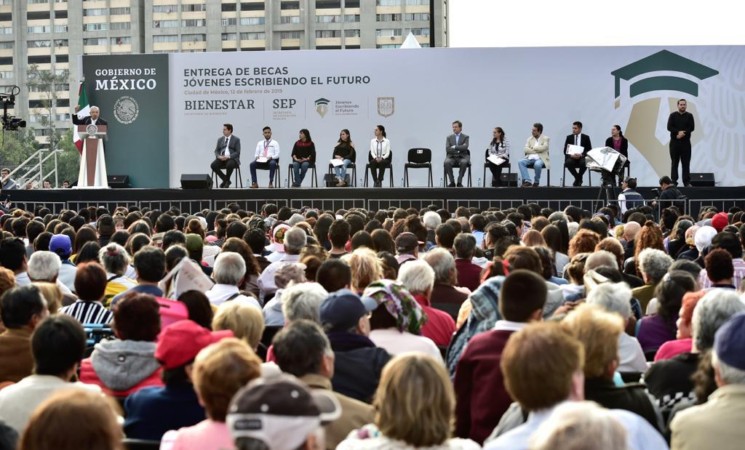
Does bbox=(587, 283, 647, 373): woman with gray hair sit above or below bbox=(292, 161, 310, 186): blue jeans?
below

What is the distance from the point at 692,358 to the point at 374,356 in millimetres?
1195

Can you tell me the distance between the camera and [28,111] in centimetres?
10806

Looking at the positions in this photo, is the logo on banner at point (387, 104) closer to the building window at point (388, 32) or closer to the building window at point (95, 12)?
the building window at point (388, 32)

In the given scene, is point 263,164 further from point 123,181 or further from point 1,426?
point 1,426

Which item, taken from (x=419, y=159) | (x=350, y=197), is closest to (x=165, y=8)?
(x=419, y=159)

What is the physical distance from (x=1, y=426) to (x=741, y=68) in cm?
2156

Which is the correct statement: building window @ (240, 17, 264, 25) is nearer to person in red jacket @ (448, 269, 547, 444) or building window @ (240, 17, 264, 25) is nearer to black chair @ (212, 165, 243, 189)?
black chair @ (212, 165, 243, 189)

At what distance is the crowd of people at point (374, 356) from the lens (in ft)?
8.46

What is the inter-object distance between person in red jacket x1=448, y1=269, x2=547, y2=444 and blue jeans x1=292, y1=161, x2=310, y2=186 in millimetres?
16488

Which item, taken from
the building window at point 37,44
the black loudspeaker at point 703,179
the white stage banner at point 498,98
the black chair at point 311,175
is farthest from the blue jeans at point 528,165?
the building window at point 37,44

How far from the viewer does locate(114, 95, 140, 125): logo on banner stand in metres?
23.4

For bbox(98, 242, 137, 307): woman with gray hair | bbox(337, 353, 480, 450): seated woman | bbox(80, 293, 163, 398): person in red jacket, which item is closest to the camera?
bbox(337, 353, 480, 450): seated woman

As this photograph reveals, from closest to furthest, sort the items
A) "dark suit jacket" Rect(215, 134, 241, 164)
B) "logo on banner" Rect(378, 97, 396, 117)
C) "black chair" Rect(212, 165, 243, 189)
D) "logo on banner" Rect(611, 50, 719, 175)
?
"dark suit jacket" Rect(215, 134, 241, 164), "black chair" Rect(212, 165, 243, 189), "logo on banner" Rect(611, 50, 719, 175), "logo on banner" Rect(378, 97, 396, 117)

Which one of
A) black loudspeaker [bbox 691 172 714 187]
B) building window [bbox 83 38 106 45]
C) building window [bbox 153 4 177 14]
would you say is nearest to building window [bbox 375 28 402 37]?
building window [bbox 153 4 177 14]
